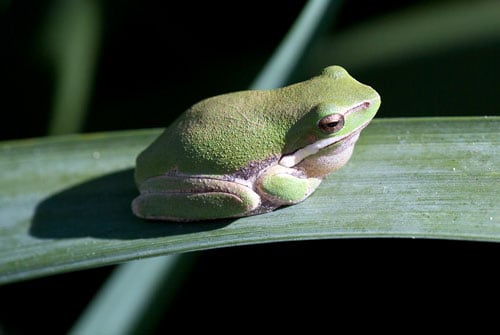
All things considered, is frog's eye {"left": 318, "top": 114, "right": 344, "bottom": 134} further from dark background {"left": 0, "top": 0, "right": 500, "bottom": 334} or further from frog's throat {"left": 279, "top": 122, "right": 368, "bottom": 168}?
dark background {"left": 0, "top": 0, "right": 500, "bottom": 334}

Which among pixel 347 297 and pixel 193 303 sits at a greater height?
pixel 193 303

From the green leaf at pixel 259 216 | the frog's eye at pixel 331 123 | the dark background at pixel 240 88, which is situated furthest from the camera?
the dark background at pixel 240 88

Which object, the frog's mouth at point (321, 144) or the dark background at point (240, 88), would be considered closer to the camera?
the frog's mouth at point (321, 144)

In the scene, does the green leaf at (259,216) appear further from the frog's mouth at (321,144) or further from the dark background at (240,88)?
the dark background at (240,88)

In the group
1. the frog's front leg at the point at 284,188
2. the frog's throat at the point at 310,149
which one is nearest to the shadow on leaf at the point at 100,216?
the frog's front leg at the point at 284,188

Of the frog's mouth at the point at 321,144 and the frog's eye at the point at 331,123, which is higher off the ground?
the frog's eye at the point at 331,123

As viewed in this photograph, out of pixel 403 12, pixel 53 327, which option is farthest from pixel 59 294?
pixel 403 12

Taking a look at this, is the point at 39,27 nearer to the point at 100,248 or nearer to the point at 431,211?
the point at 100,248
